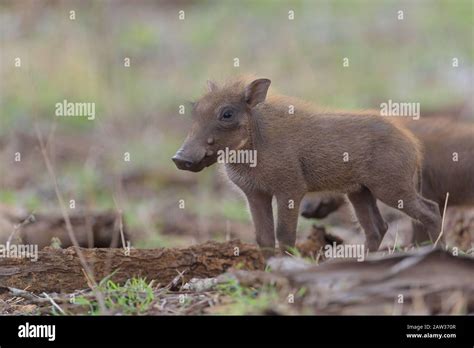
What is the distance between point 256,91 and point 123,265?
183cm

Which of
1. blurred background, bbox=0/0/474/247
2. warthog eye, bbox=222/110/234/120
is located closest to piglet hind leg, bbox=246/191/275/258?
warthog eye, bbox=222/110/234/120

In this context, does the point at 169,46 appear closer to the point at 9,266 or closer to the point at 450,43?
the point at 450,43

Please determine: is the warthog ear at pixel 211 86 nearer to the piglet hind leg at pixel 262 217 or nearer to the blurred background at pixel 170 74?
the piglet hind leg at pixel 262 217

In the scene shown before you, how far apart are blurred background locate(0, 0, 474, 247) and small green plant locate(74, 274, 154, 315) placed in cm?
472

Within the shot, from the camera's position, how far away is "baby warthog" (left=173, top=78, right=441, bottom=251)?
25.5 ft

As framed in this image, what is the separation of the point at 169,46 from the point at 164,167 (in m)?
6.06

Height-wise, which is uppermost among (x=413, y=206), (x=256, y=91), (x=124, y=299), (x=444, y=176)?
(x=256, y=91)

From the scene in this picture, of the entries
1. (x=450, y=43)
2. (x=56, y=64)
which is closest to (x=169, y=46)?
(x=56, y=64)

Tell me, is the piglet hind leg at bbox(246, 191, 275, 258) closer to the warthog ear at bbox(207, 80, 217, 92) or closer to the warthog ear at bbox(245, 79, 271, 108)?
the warthog ear at bbox(245, 79, 271, 108)

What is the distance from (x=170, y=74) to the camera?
63.1ft

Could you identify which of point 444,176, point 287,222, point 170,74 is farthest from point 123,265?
point 170,74

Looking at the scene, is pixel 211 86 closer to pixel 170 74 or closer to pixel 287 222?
pixel 287 222

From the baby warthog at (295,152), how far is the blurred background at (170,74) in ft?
11.4

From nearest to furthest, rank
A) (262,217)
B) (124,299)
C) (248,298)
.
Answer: (248,298), (124,299), (262,217)
